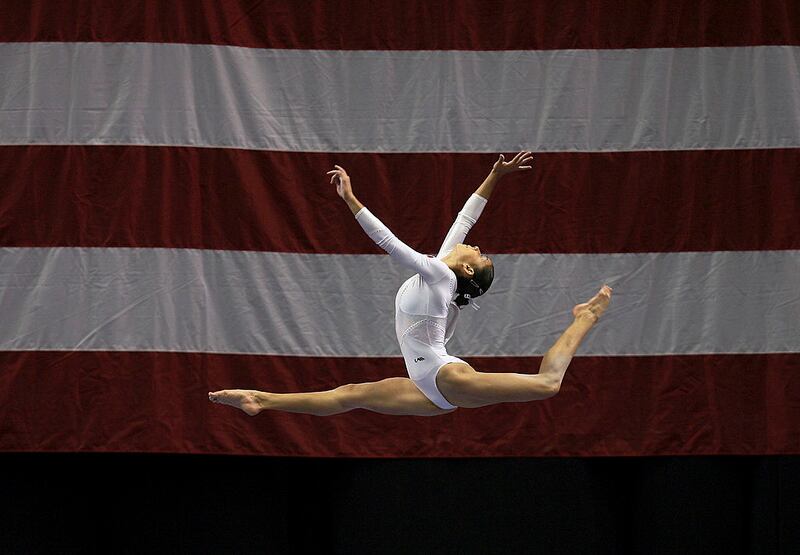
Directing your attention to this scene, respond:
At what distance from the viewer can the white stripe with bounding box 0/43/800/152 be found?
449cm

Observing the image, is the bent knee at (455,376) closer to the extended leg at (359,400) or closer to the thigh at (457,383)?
the thigh at (457,383)

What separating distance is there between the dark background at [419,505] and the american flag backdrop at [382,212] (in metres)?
0.24

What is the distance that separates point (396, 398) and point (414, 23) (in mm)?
1813

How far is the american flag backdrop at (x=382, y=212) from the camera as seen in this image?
443 cm

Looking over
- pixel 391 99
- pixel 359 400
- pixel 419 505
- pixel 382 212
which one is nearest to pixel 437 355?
pixel 359 400

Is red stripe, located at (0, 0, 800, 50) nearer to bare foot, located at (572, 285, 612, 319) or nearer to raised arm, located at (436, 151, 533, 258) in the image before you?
raised arm, located at (436, 151, 533, 258)

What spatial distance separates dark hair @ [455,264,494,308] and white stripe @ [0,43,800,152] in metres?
0.98

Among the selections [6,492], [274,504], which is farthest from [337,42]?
[6,492]

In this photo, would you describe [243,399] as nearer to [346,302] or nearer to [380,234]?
[380,234]

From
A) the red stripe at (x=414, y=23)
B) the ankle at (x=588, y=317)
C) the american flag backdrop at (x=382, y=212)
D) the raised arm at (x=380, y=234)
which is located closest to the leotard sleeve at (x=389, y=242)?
the raised arm at (x=380, y=234)

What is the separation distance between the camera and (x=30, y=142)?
4.51 meters

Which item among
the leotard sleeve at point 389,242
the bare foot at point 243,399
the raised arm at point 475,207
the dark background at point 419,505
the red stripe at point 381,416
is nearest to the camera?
the leotard sleeve at point 389,242

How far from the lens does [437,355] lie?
11.8 ft

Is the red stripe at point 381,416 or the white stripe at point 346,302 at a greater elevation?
the white stripe at point 346,302
